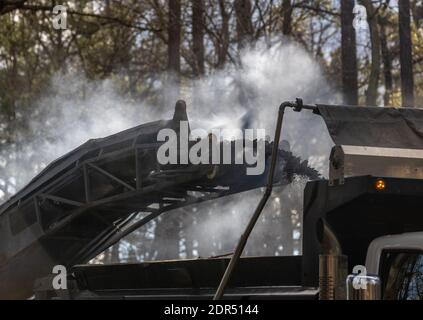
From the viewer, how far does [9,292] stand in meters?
10.7

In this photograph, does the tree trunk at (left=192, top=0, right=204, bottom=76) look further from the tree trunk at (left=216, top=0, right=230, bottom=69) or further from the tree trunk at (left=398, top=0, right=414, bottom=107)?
the tree trunk at (left=398, top=0, right=414, bottom=107)

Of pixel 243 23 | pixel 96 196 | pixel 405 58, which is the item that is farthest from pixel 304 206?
pixel 243 23

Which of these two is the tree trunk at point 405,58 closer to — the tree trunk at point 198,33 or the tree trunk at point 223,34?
the tree trunk at point 223,34

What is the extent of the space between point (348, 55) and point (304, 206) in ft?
47.0

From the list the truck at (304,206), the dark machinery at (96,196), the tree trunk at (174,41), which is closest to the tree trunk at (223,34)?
the tree trunk at (174,41)

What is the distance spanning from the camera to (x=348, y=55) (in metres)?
19.0

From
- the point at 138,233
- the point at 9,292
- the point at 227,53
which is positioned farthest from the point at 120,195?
the point at 138,233

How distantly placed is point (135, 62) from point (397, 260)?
23094mm

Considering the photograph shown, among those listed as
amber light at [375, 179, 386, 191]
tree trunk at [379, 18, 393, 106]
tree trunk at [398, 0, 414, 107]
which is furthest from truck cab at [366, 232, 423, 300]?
tree trunk at [379, 18, 393, 106]

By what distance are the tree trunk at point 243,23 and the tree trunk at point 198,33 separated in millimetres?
Result: 1255

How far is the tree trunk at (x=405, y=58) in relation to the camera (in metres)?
18.0

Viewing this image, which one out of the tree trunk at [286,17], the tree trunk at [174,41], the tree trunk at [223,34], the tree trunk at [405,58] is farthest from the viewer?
the tree trunk at [174,41]

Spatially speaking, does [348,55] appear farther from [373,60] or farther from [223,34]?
[223,34]

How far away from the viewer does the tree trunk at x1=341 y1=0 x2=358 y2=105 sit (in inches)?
739
